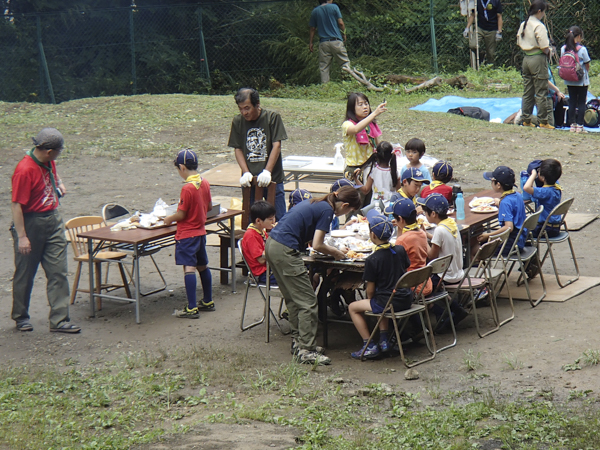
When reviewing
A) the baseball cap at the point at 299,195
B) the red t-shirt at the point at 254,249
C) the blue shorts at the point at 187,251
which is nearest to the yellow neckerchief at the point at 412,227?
the baseball cap at the point at 299,195

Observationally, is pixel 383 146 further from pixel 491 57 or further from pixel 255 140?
pixel 491 57

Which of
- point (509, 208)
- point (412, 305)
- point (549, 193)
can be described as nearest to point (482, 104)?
point (549, 193)

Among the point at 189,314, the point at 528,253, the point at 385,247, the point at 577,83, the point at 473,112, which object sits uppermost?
the point at 577,83

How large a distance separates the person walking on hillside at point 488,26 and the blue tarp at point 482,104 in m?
2.77

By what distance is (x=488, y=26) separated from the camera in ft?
62.0

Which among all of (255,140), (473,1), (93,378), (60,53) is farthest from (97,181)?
(473,1)

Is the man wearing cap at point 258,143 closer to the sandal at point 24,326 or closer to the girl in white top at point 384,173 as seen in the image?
the girl in white top at point 384,173

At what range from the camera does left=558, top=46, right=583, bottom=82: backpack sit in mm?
13258

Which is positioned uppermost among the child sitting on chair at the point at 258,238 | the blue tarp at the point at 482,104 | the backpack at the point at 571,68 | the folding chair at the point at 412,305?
the backpack at the point at 571,68

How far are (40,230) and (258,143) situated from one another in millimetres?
2514

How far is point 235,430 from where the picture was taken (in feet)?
15.2

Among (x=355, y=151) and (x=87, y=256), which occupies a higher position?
(x=355, y=151)

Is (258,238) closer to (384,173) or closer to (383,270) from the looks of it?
(383,270)

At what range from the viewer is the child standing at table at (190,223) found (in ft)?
22.8
